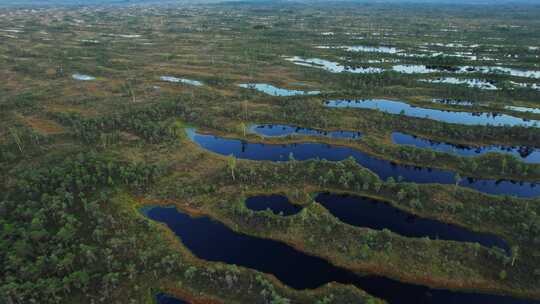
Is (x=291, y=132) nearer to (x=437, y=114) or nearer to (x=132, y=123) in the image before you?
(x=132, y=123)

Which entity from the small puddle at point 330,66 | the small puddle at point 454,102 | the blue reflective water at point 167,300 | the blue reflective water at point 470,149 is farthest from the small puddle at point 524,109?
the blue reflective water at point 167,300

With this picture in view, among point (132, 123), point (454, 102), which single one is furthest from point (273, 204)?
point (454, 102)

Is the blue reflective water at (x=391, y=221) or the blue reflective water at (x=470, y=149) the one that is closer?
the blue reflective water at (x=391, y=221)

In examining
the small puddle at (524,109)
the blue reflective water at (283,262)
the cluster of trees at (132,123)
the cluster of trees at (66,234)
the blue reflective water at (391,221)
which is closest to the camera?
the blue reflective water at (283,262)

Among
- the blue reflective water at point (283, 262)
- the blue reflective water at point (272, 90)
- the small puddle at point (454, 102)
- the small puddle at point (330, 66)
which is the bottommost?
the blue reflective water at point (283, 262)

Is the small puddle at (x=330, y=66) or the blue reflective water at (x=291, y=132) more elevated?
the small puddle at (x=330, y=66)

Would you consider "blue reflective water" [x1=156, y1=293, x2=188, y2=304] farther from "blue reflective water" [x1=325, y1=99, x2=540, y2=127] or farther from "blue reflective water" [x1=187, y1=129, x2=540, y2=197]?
"blue reflective water" [x1=325, y1=99, x2=540, y2=127]

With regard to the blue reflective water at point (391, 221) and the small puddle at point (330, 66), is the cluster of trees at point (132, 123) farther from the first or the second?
the small puddle at point (330, 66)
